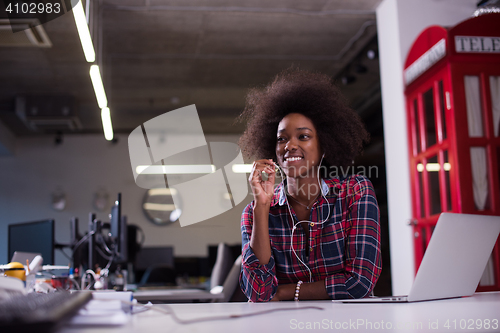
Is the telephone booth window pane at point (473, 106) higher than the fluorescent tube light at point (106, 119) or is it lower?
lower

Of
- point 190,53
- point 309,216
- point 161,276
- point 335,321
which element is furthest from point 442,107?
point 161,276

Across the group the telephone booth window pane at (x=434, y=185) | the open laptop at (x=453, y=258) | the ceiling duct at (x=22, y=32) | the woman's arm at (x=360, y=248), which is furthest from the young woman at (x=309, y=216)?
the ceiling duct at (x=22, y=32)

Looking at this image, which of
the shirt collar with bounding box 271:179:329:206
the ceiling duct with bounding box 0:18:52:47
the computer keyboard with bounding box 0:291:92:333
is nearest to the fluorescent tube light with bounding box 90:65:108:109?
the ceiling duct with bounding box 0:18:52:47

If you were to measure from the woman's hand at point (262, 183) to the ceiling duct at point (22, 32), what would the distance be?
8.25 ft

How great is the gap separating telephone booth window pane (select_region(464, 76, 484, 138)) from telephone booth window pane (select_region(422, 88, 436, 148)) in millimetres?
283

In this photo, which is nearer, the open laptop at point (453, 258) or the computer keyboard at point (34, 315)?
the computer keyboard at point (34, 315)

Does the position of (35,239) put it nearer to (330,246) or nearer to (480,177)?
(330,246)

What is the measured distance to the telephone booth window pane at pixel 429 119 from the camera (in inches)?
132

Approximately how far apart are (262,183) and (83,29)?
5.86 feet

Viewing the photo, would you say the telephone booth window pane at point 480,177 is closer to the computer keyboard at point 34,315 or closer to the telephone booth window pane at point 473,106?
the telephone booth window pane at point 473,106

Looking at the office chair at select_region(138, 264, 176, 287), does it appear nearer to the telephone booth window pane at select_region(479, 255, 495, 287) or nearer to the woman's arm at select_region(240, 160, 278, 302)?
the telephone booth window pane at select_region(479, 255, 495, 287)

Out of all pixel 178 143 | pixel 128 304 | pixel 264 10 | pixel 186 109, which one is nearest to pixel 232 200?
pixel 178 143

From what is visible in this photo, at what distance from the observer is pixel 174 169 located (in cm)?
876

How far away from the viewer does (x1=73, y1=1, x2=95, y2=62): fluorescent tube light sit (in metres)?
2.69
